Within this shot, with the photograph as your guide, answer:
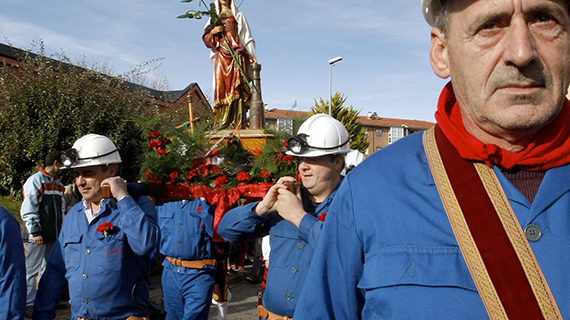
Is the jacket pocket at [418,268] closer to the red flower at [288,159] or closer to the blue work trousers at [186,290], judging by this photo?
the red flower at [288,159]

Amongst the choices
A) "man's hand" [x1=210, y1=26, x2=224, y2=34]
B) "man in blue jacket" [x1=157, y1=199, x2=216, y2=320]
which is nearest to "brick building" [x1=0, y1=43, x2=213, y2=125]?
"man's hand" [x1=210, y1=26, x2=224, y2=34]

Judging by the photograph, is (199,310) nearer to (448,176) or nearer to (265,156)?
(265,156)

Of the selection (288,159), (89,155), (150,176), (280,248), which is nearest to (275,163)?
(288,159)

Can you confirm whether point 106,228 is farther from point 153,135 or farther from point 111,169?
point 153,135

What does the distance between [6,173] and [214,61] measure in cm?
487

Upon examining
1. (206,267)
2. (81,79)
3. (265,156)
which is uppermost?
(81,79)

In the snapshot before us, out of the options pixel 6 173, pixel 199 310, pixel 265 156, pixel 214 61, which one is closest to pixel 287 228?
pixel 265 156

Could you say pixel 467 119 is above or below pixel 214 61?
below

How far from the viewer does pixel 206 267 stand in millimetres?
5398

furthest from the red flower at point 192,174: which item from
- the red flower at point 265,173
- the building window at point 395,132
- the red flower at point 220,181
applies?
the building window at point 395,132

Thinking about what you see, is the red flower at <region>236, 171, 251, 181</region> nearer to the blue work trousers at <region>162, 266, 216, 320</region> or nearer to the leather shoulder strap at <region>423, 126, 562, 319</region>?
the blue work trousers at <region>162, 266, 216, 320</region>

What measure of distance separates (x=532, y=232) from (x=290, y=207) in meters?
2.17

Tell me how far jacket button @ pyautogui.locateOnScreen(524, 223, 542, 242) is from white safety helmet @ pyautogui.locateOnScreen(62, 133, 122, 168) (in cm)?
337

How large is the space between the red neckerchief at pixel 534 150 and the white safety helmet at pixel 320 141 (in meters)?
2.50
